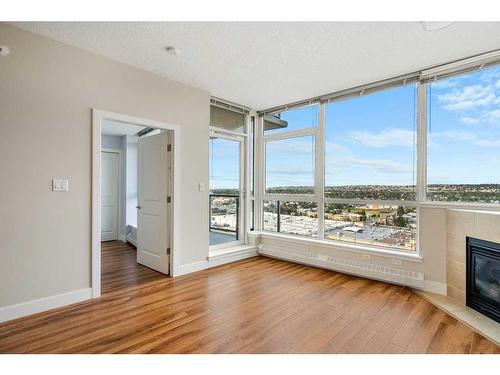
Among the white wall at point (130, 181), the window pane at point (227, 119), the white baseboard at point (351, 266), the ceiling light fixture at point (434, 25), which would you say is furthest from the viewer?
the white wall at point (130, 181)

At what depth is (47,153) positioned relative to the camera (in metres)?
2.49

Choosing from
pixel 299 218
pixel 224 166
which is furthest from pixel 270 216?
pixel 224 166

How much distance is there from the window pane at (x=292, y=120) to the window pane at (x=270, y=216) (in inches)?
54.3

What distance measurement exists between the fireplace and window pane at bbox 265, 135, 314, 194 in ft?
7.15

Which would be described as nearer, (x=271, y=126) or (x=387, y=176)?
(x=387, y=176)

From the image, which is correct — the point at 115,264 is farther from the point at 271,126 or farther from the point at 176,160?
the point at 271,126

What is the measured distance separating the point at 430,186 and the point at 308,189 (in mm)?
1715

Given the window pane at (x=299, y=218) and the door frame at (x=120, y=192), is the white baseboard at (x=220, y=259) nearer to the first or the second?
the window pane at (x=299, y=218)

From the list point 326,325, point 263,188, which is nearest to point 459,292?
point 326,325

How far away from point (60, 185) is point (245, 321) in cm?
225

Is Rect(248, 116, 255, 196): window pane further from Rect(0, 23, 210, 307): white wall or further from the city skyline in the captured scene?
Rect(0, 23, 210, 307): white wall

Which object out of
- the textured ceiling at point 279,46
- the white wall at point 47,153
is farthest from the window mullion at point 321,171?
the white wall at point 47,153

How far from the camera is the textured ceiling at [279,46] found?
2.31m

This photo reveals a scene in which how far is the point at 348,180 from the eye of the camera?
386 cm
